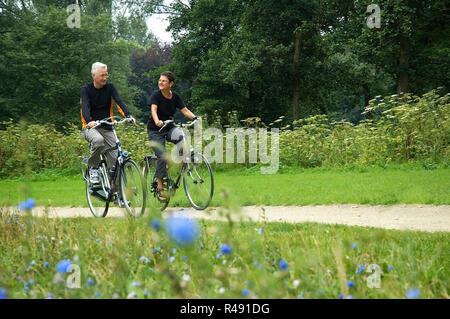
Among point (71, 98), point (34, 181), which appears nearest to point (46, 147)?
point (34, 181)

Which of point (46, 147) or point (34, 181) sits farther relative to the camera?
point (46, 147)

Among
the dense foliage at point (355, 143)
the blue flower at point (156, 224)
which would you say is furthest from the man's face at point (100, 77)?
the blue flower at point (156, 224)

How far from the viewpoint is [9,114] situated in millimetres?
34562

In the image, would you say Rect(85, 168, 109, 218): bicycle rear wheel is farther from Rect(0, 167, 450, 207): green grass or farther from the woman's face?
the woman's face

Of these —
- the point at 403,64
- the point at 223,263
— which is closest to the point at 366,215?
the point at 223,263

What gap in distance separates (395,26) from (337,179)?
13636 mm

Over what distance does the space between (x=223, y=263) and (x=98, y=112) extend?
14.7 ft

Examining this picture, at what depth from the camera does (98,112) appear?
7.11 m

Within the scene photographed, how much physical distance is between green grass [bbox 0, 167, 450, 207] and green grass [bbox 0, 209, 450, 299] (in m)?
2.06

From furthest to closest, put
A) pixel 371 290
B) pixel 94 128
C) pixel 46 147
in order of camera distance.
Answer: pixel 46 147 → pixel 94 128 → pixel 371 290

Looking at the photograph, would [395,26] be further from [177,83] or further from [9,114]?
[9,114]

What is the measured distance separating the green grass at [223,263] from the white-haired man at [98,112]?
204 centimetres

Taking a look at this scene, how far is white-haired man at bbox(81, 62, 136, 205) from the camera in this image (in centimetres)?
686

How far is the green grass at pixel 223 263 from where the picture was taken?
8.25 feet
